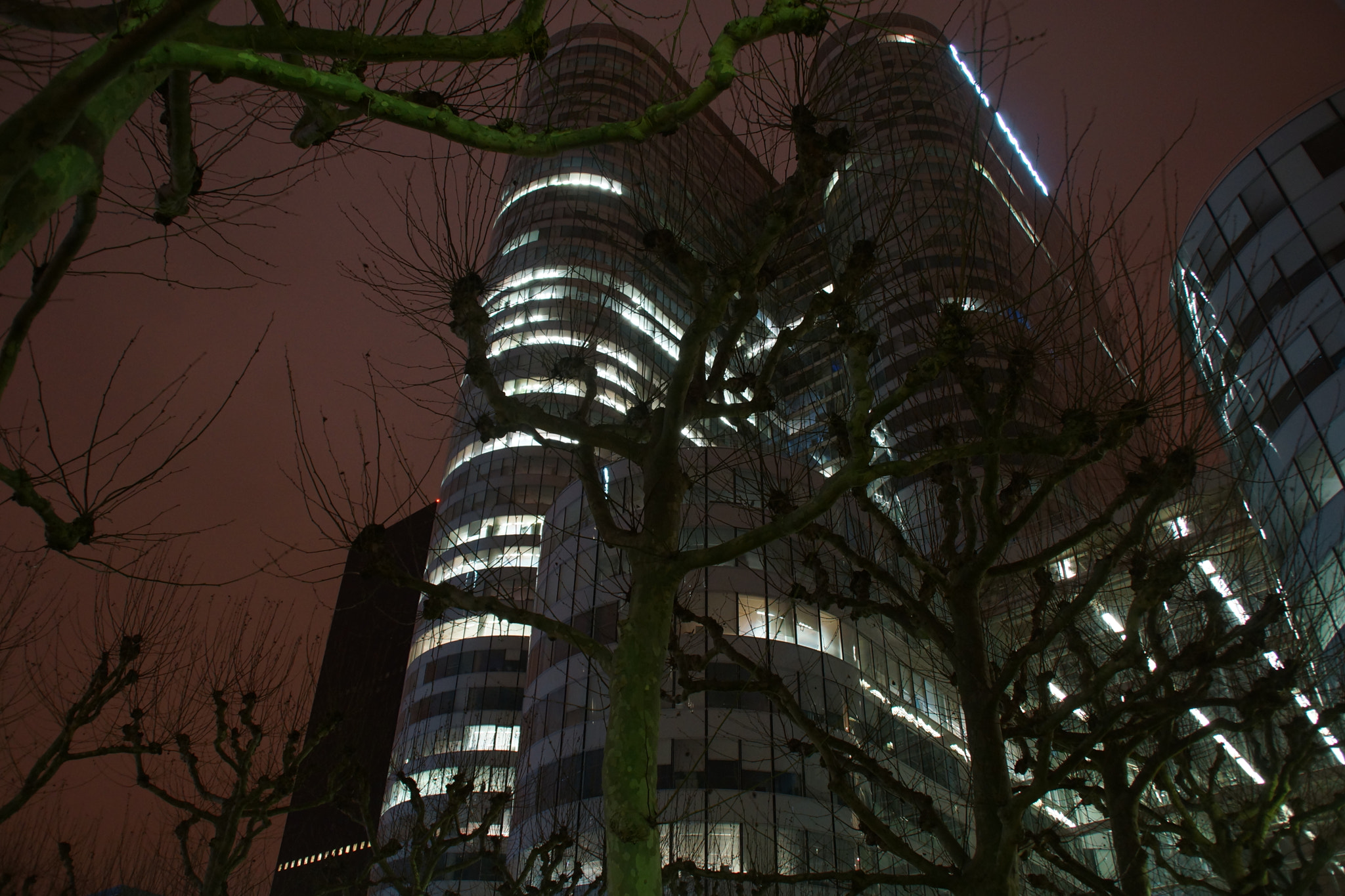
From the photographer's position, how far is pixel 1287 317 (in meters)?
21.8

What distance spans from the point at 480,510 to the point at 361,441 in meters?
51.2

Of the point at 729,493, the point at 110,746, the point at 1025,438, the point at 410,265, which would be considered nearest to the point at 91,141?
the point at 410,265

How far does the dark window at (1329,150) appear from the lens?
22.1 meters

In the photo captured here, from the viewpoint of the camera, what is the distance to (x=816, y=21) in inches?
191

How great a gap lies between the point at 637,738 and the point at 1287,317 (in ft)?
82.1

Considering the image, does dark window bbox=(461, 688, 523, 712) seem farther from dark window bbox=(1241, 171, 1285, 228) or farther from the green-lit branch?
the green-lit branch

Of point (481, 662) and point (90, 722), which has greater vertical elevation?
point (481, 662)

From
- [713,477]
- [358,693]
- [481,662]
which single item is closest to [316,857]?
[358,693]

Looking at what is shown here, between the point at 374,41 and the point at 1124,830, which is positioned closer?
the point at 374,41

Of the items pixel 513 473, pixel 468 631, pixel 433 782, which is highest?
pixel 513 473

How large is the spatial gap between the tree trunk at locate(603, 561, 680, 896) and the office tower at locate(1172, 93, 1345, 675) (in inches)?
674

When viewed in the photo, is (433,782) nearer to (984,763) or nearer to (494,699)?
(494,699)

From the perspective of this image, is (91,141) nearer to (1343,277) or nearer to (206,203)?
(206,203)

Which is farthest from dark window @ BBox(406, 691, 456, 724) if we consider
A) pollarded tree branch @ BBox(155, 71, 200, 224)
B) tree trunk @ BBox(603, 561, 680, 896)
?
pollarded tree branch @ BBox(155, 71, 200, 224)
